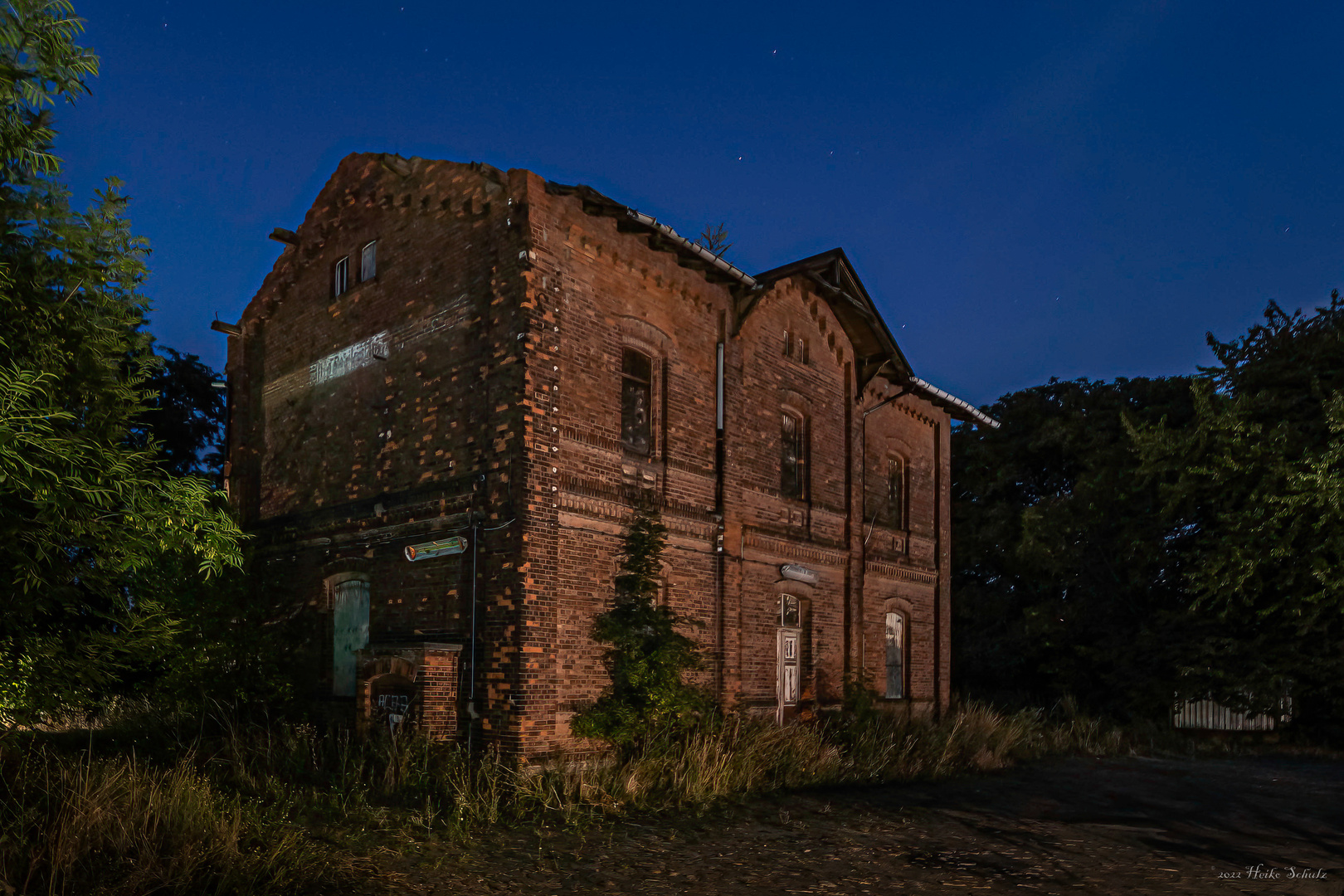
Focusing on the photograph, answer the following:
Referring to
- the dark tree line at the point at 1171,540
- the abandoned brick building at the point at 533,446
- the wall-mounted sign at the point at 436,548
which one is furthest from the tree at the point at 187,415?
the dark tree line at the point at 1171,540

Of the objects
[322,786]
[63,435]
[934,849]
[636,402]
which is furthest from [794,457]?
[63,435]

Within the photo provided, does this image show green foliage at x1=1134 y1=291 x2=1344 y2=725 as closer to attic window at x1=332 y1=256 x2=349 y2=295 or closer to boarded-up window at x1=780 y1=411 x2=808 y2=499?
boarded-up window at x1=780 y1=411 x2=808 y2=499

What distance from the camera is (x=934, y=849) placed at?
10000 millimetres

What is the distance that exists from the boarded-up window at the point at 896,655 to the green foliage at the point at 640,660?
732cm

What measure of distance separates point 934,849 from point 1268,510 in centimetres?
1477

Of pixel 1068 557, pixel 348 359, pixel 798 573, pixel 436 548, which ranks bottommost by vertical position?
pixel 798 573

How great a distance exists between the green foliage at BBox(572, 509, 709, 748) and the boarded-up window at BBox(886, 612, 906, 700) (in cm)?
732

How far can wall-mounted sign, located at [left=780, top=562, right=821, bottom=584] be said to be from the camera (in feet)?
54.3

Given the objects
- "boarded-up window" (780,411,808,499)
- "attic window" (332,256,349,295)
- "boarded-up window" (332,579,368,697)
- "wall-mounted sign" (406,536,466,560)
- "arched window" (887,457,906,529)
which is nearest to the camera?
"wall-mounted sign" (406,536,466,560)

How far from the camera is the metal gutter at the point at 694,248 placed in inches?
549

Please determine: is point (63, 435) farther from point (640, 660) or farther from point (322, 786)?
point (640, 660)

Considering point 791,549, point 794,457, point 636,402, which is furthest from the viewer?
point 794,457

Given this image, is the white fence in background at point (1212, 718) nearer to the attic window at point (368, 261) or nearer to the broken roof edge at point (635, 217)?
the broken roof edge at point (635, 217)

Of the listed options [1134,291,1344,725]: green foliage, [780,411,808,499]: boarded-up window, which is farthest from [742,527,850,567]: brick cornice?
[1134,291,1344,725]: green foliage
